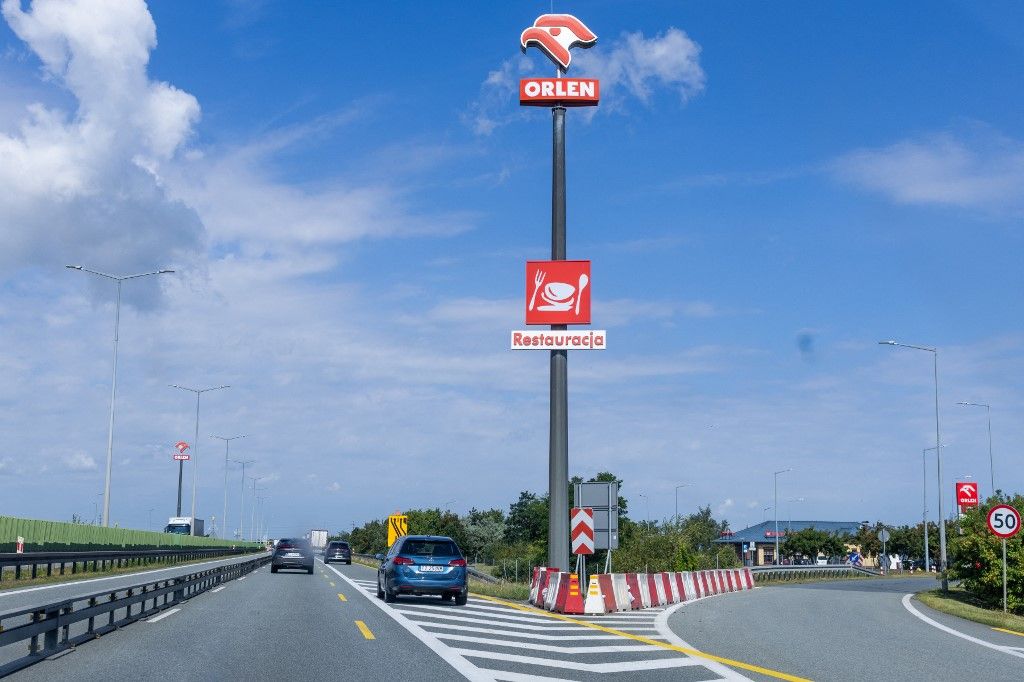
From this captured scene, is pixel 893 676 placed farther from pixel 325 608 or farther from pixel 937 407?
pixel 937 407

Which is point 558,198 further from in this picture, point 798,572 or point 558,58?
point 798,572

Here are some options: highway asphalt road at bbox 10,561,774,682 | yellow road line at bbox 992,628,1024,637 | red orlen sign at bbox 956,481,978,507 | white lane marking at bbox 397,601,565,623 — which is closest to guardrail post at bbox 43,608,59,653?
highway asphalt road at bbox 10,561,774,682

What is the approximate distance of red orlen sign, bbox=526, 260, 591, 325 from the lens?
29.1 m

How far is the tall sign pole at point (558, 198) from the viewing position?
27.5 meters

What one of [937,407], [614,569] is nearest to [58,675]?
[937,407]

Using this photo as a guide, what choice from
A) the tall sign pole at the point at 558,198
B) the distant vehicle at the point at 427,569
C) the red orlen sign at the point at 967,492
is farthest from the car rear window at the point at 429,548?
the red orlen sign at the point at 967,492

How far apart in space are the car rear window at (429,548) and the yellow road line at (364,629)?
233 inches

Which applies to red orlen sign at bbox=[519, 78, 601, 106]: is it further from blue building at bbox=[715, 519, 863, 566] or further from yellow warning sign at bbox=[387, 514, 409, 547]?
blue building at bbox=[715, 519, 863, 566]

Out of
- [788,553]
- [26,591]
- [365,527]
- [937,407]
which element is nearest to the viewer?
[26,591]

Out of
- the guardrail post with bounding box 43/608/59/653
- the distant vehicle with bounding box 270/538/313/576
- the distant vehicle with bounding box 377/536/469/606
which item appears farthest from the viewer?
the distant vehicle with bounding box 270/538/313/576

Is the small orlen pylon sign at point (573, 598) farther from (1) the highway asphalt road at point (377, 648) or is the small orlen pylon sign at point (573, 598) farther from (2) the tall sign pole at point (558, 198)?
(2) the tall sign pole at point (558, 198)

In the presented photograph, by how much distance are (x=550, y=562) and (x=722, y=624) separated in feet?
27.7

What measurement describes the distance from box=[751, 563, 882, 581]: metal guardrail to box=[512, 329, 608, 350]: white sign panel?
3195cm

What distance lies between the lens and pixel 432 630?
648 inches
